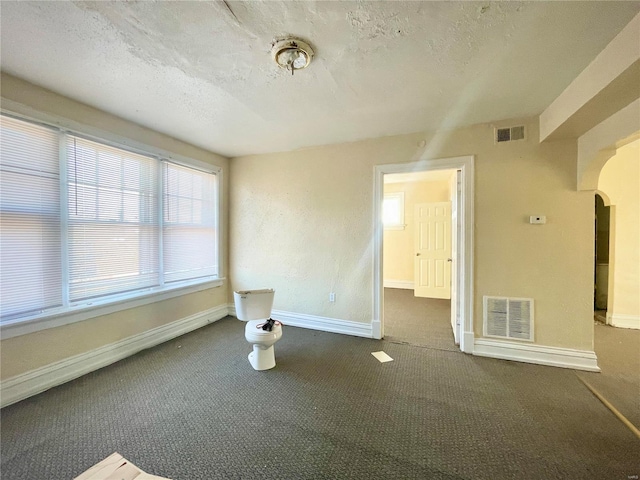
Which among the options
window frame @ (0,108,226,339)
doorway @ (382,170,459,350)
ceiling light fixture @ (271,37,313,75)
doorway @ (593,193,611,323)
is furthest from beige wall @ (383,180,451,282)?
ceiling light fixture @ (271,37,313,75)

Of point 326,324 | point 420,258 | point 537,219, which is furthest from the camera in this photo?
point 420,258

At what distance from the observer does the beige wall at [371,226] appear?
8.14 ft

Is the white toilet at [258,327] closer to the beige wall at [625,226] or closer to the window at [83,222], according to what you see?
the window at [83,222]

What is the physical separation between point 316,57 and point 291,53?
17 cm

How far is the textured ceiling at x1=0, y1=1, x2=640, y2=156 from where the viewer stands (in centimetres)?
134

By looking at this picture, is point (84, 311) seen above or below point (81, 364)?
above

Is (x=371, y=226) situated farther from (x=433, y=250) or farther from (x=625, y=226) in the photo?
(x=625, y=226)

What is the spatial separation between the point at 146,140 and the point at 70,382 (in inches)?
96.7

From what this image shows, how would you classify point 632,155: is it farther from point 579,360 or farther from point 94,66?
point 94,66

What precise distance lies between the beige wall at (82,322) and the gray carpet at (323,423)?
0.99 ft

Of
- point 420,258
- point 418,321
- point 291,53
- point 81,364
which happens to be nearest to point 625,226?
point 420,258

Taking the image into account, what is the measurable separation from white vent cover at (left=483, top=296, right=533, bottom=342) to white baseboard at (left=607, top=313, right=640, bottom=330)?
2181mm

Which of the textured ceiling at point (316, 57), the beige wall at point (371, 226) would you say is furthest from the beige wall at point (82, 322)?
the beige wall at point (371, 226)

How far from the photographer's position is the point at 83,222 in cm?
235
